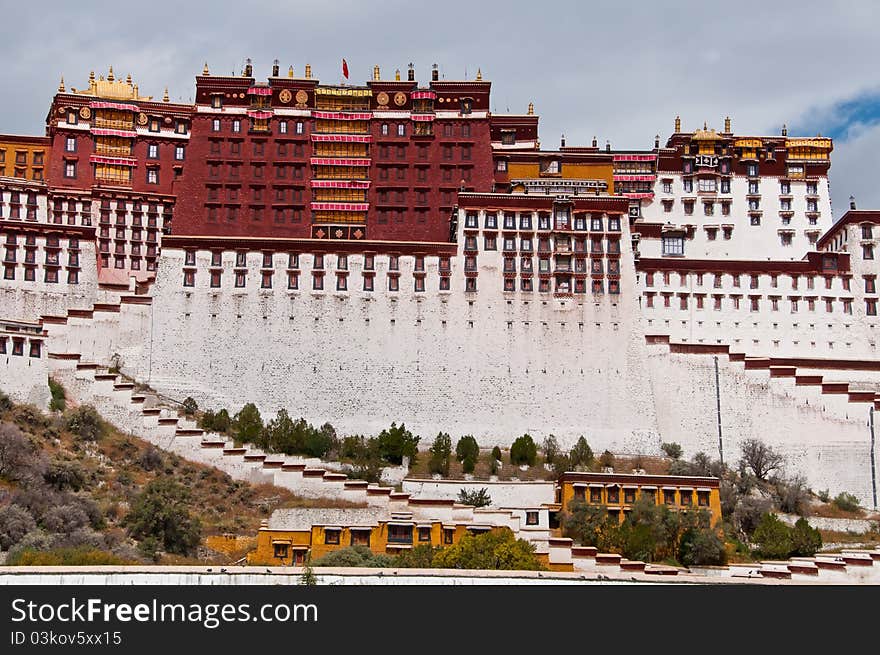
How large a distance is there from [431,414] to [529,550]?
73.9 feet

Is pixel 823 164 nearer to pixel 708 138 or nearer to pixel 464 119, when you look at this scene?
pixel 708 138

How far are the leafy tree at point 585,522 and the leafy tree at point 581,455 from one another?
810 cm

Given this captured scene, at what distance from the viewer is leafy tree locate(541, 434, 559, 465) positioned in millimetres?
72250

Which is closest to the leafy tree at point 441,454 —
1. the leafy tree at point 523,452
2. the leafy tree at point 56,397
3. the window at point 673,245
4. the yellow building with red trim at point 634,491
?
the leafy tree at point 523,452

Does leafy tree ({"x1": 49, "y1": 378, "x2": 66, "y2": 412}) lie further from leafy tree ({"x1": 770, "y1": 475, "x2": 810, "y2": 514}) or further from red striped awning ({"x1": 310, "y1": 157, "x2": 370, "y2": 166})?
leafy tree ({"x1": 770, "y1": 475, "x2": 810, "y2": 514})

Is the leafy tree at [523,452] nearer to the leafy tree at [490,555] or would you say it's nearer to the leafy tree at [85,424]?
the leafy tree at [490,555]

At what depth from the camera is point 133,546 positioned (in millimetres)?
55594

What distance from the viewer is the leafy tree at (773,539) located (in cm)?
6175

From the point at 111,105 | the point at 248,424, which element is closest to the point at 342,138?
the point at 111,105

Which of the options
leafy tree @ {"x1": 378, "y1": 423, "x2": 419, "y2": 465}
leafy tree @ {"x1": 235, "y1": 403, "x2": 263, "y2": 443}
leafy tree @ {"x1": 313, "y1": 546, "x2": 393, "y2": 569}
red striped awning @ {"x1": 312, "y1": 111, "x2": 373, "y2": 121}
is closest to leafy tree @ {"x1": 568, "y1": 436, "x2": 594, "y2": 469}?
leafy tree @ {"x1": 378, "y1": 423, "x2": 419, "y2": 465}

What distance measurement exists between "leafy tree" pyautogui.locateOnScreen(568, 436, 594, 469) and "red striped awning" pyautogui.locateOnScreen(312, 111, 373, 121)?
2764 cm
